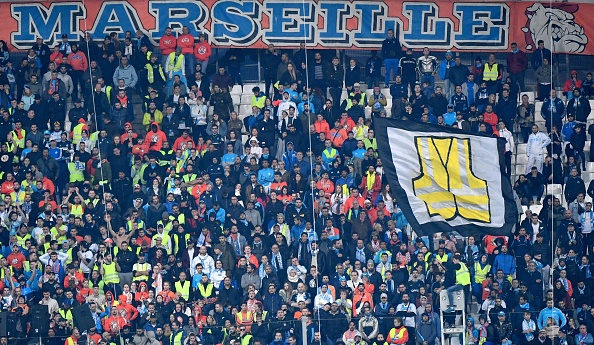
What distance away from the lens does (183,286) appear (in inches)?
965

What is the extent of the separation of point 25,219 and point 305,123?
4.65 metres

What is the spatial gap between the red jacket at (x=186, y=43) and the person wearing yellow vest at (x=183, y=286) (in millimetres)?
5049

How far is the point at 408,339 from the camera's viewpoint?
2388 centimetres

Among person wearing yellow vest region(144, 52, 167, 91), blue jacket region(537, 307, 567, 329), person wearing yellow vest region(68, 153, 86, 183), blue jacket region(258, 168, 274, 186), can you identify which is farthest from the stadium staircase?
person wearing yellow vest region(68, 153, 86, 183)

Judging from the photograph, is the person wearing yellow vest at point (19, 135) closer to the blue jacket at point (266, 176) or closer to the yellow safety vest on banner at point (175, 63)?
the yellow safety vest on banner at point (175, 63)

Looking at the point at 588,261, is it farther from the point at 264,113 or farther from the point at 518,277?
the point at 264,113

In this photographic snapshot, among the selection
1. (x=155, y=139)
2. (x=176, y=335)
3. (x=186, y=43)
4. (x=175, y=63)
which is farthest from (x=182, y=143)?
(x=176, y=335)

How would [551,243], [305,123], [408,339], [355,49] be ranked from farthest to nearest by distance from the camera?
[355,49] → [305,123] → [551,243] → [408,339]

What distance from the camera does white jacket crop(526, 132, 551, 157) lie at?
27.2m

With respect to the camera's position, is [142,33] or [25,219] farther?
[142,33]

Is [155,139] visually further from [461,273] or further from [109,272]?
[461,273]

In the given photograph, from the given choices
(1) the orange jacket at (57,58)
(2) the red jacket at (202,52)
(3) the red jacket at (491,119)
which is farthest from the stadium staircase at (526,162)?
(1) the orange jacket at (57,58)

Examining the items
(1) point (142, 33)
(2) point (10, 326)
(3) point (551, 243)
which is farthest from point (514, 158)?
(2) point (10, 326)

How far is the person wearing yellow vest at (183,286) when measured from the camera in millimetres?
24438
